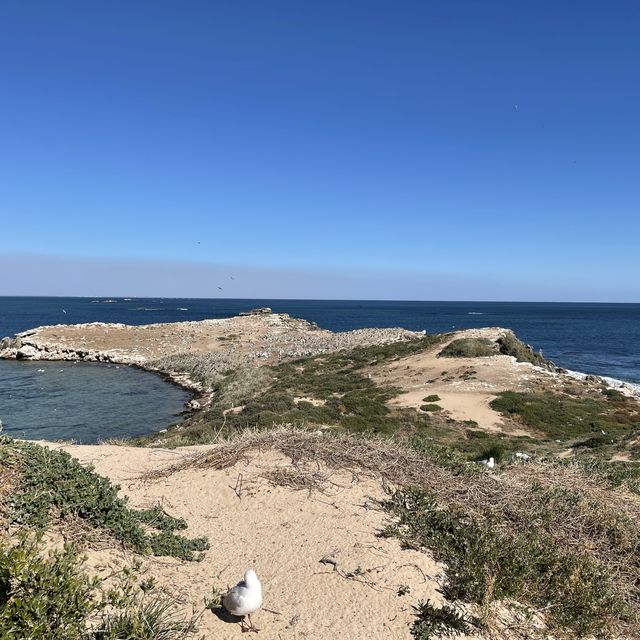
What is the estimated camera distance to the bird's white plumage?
4.80 metres

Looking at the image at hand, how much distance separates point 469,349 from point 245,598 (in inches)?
1393

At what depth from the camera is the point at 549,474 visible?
31.8 feet

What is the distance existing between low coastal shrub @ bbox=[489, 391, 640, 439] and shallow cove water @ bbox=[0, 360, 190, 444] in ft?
62.3

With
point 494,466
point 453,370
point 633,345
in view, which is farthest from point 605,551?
point 633,345

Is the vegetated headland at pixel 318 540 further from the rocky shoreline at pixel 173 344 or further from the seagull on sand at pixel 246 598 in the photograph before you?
the rocky shoreline at pixel 173 344

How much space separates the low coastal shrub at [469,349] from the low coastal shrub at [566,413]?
884cm

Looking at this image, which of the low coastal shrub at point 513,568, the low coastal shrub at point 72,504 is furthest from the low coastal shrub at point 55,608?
the low coastal shrub at point 513,568

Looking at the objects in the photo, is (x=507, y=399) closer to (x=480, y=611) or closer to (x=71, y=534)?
(x=480, y=611)

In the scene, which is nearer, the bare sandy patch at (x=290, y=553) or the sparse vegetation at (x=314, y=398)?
the bare sandy patch at (x=290, y=553)

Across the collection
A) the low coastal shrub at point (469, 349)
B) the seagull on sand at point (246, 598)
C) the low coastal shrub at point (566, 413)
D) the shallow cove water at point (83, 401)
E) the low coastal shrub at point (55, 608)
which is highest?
the low coastal shrub at point (55, 608)

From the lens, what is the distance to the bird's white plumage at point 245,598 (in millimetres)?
4797

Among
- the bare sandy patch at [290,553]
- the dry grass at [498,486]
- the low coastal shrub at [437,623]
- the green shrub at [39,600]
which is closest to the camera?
the green shrub at [39,600]

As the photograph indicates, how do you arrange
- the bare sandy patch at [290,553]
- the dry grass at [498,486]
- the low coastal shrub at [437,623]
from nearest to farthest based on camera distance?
1. the low coastal shrub at [437,623]
2. the bare sandy patch at [290,553]
3. the dry grass at [498,486]

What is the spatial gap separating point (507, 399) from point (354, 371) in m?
13.2
